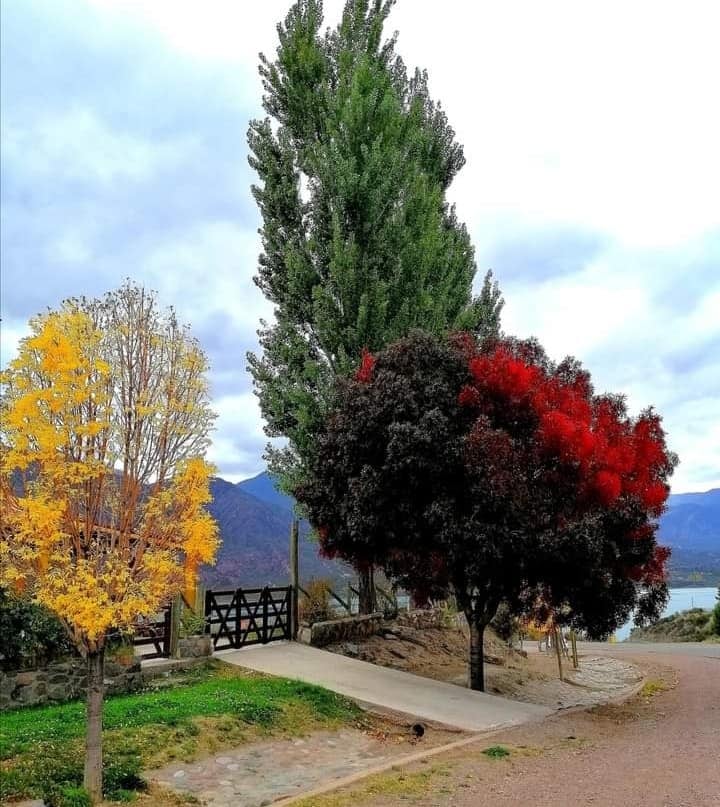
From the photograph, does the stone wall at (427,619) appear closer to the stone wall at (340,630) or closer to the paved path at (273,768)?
the stone wall at (340,630)

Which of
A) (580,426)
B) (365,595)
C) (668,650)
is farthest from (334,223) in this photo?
(668,650)

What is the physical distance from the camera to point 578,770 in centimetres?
893

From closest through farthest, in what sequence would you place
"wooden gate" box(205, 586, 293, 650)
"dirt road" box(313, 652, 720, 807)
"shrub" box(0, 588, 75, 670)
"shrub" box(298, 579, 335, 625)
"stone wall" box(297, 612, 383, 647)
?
1. "dirt road" box(313, 652, 720, 807)
2. "shrub" box(0, 588, 75, 670)
3. "wooden gate" box(205, 586, 293, 650)
4. "stone wall" box(297, 612, 383, 647)
5. "shrub" box(298, 579, 335, 625)

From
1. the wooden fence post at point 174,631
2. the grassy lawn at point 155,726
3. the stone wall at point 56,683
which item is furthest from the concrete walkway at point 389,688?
the stone wall at point 56,683

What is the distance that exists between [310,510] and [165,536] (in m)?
8.26

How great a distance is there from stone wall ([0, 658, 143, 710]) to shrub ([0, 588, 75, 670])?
16 centimetres

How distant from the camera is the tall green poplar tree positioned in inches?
733

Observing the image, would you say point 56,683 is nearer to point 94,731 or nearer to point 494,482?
point 94,731

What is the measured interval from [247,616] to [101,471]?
10.5 m

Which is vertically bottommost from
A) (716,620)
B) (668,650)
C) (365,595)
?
(668,650)

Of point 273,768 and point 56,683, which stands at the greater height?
point 56,683

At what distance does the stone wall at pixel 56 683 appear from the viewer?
1127 centimetres

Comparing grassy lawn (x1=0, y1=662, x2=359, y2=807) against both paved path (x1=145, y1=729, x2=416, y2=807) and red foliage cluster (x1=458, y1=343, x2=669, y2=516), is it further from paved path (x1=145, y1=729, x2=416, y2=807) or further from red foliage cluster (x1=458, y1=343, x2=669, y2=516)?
red foliage cluster (x1=458, y1=343, x2=669, y2=516)

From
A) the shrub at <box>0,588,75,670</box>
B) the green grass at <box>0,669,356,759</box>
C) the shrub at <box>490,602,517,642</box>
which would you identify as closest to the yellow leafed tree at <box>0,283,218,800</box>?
the green grass at <box>0,669,356,759</box>
